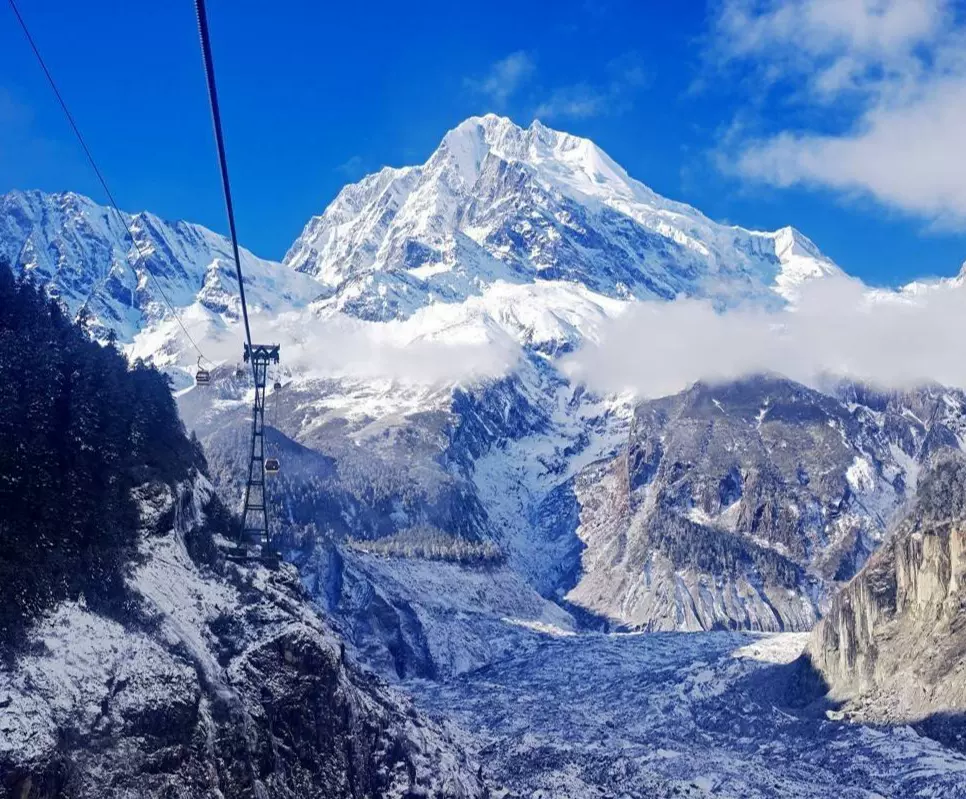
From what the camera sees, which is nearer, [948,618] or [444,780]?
[444,780]

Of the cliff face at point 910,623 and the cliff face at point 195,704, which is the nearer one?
the cliff face at point 195,704

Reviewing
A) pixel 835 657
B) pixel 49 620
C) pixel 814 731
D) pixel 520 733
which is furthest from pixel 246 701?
pixel 835 657

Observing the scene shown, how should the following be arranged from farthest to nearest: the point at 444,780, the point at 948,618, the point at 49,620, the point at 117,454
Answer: the point at 948,618
the point at 444,780
the point at 117,454
the point at 49,620

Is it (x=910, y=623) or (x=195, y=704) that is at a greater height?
(x=910, y=623)

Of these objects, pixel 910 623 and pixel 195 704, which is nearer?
pixel 195 704

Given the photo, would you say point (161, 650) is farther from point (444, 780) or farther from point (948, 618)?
point (948, 618)
